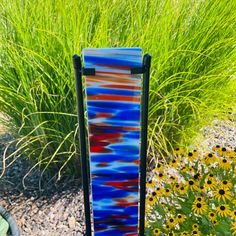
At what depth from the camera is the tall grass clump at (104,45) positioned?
2.05 metres

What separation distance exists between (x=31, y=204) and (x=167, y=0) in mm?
1246

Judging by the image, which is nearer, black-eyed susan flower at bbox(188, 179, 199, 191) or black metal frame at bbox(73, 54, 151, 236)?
black metal frame at bbox(73, 54, 151, 236)

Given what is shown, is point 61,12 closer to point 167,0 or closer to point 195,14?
point 167,0

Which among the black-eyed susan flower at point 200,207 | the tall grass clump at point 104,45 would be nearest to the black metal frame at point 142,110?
the black-eyed susan flower at point 200,207

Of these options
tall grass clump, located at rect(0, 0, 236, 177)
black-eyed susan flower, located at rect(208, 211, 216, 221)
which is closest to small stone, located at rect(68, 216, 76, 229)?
tall grass clump, located at rect(0, 0, 236, 177)

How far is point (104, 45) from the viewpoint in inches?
80.9

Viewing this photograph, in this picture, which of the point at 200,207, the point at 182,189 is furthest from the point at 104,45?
the point at 200,207

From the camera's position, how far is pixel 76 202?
7.17 feet

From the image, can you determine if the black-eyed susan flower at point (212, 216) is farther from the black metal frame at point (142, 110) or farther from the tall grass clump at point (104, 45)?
the tall grass clump at point (104, 45)

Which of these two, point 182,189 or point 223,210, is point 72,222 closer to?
point 182,189

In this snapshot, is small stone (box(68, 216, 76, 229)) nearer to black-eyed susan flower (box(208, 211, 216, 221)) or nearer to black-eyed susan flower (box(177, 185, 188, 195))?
black-eyed susan flower (box(177, 185, 188, 195))

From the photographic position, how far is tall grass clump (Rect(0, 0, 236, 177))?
2.05 meters

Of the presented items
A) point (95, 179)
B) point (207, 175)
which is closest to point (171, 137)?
point (207, 175)

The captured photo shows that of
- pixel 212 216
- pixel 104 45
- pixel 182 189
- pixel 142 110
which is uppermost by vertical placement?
pixel 104 45
